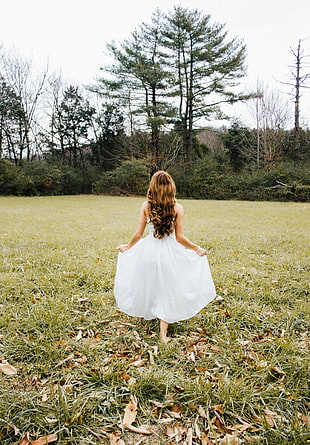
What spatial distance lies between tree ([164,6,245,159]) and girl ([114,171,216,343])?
2230 cm

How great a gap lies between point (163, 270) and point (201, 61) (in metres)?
24.4

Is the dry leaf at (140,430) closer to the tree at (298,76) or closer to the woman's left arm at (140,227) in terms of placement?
the woman's left arm at (140,227)

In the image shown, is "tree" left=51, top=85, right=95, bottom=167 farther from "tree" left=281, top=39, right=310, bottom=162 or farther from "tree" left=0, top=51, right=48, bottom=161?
"tree" left=281, top=39, right=310, bottom=162

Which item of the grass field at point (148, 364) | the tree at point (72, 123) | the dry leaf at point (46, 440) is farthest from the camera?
the tree at point (72, 123)

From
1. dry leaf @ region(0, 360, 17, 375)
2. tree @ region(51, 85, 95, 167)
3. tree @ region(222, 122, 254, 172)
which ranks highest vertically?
tree @ region(51, 85, 95, 167)

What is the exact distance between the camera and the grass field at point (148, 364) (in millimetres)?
1615

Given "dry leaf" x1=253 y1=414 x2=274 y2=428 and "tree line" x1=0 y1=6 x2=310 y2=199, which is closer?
"dry leaf" x1=253 y1=414 x2=274 y2=428

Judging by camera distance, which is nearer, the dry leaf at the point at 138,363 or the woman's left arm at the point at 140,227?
the dry leaf at the point at 138,363

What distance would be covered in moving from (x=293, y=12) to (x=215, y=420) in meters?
16.9

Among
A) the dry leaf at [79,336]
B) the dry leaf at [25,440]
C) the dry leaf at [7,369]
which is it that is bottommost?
the dry leaf at [25,440]

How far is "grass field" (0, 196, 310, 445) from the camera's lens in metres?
1.62

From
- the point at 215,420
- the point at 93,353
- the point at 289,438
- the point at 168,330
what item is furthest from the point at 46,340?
the point at 289,438

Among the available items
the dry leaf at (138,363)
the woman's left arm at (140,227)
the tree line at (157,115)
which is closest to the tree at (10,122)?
the tree line at (157,115)

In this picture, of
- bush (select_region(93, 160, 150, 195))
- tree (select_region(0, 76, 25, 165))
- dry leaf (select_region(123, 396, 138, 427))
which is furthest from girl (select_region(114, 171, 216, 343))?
tree (select_region(0, 76, 25, 165))
